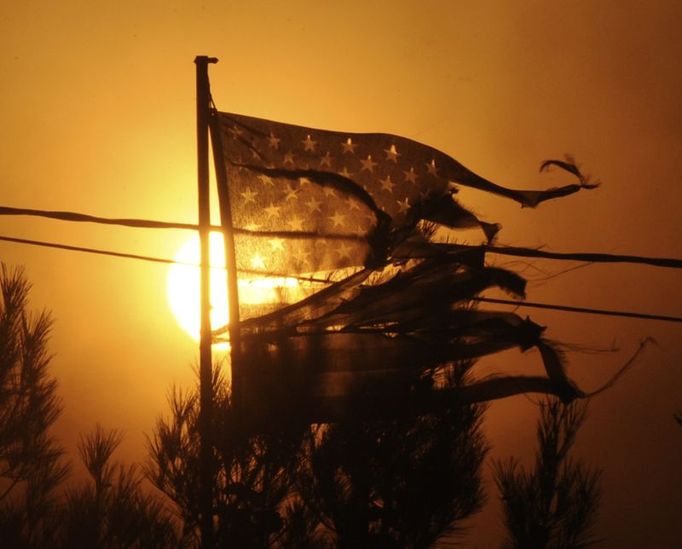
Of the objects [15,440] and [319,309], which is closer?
[319,309]

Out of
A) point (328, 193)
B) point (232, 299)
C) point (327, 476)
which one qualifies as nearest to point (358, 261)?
point (328, 193)

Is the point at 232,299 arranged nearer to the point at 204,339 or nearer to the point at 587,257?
the point at 204,339

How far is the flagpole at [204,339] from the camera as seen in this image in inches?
185

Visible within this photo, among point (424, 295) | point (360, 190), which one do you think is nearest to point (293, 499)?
point (424, 295)

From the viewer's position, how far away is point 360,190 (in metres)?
5.99

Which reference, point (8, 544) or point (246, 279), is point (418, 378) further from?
point (8, 544)

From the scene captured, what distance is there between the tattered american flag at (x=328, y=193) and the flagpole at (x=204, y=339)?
239 millimetres

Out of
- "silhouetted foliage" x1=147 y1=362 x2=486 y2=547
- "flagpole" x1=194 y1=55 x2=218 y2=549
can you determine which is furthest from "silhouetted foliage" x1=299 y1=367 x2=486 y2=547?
"flagpole" x1=194 y1=55 x2=218 y2=549

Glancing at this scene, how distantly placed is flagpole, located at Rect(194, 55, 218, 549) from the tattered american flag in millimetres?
239

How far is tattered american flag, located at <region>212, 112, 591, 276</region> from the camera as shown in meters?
5.77

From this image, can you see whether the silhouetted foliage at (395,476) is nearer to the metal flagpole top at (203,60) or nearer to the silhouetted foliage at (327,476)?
the silhouetted foliage at (327,476)

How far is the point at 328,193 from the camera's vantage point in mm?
5949

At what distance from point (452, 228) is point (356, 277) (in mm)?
734

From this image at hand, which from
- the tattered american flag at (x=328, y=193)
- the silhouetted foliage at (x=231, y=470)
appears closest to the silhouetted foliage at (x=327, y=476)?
the silhouetted foliage at (x=231, y=470)
